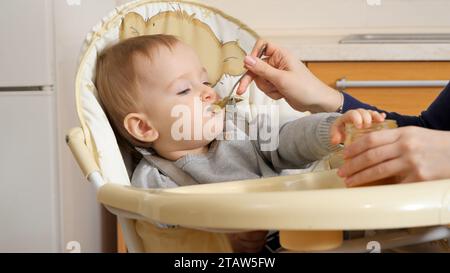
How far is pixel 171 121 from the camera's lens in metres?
0.87

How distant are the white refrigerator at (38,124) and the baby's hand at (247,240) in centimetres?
62

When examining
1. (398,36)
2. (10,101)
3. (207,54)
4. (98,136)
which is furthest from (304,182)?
(398,36)

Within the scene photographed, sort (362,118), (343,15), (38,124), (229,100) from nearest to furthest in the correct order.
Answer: (362,118) → (229,100) → (38,124) → (343,15)

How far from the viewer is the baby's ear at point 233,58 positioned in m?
1.02

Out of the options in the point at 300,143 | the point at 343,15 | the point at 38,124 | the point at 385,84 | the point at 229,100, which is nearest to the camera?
the point at 300,143

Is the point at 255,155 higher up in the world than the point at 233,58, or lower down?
lower down

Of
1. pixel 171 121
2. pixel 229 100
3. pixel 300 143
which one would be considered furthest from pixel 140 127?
pixel 300 143

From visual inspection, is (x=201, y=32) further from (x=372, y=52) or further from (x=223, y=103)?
(x=372, y=52)

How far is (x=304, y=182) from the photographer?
65 centimetres

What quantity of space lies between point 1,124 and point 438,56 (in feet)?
3.47

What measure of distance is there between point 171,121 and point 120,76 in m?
0.11

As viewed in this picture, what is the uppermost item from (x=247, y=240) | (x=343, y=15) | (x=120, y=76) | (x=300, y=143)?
(x=343, y=15)

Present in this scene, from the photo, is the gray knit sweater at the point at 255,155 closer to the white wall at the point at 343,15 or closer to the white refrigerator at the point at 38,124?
the white refrigerator at the point at 38,124
